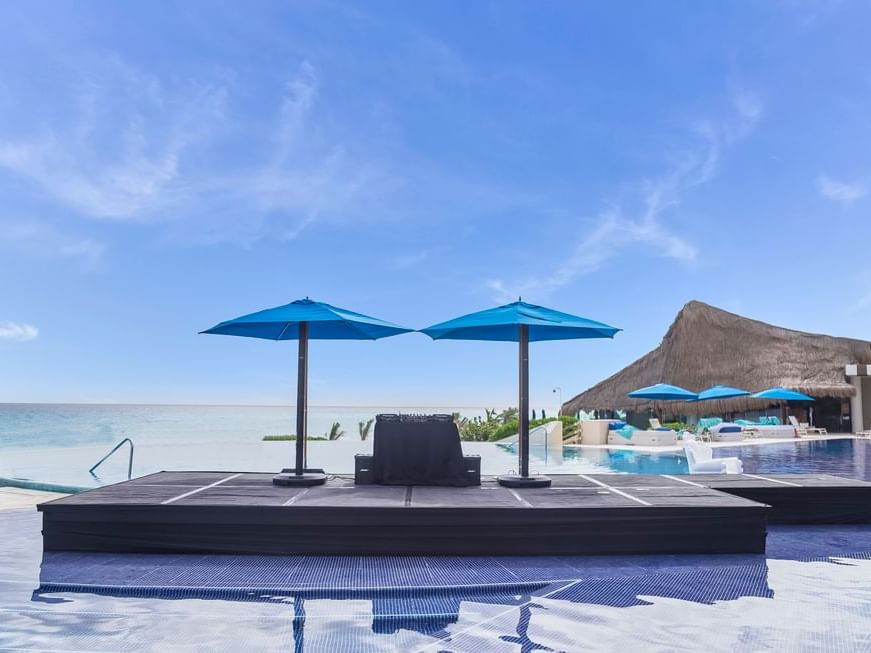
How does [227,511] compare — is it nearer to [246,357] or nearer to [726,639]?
[726,639]

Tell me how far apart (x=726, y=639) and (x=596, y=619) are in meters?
0.63

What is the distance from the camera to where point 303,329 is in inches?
253

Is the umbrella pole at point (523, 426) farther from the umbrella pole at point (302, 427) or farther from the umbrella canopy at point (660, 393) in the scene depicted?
the umbrella canopy at point (660, 393)

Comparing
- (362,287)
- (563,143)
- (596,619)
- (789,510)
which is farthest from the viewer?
(362,287)

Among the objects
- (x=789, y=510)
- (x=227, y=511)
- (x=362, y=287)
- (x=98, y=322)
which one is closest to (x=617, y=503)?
(x=789, y=510)

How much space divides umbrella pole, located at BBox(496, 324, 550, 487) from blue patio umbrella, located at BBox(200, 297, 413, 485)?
120 centimetres

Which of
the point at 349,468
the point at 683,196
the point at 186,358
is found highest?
the point at 683,196

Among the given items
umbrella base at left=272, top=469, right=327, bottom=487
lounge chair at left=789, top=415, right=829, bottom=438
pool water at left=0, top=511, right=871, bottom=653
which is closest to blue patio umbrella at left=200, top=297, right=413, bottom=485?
umbrella base at left=272, top=469, right=327, bottom=487

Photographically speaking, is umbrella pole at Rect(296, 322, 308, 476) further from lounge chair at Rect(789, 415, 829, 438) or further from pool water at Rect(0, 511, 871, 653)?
lounge chair at Rect(789, 415, 829, 438)

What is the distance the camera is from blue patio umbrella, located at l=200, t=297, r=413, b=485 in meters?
6.04

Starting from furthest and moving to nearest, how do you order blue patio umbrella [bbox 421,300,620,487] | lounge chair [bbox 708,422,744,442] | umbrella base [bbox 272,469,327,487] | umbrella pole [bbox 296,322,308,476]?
lounge chair [bbox 708,422,744,442], umbrella pole [bbox 296,322,308,476], blue patio umbrella [bbox 421,300,620,487], umbrella base [bbox 272,469,327,487]

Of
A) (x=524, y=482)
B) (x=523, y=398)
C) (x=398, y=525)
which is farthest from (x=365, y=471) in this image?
(x=523, y=398)

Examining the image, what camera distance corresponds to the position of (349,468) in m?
13.0

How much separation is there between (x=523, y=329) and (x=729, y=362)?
24.1 metres
